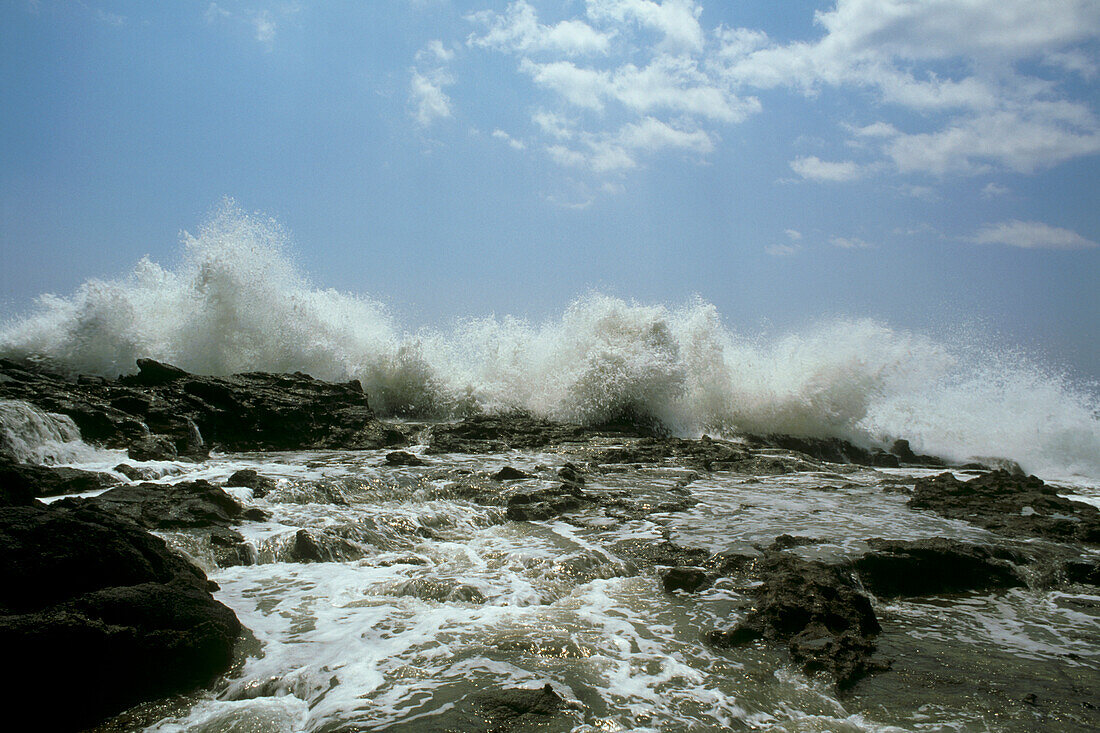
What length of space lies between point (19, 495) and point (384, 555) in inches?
99.4

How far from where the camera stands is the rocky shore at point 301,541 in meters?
2.94

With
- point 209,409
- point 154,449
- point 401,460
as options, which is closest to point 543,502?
point 401,460

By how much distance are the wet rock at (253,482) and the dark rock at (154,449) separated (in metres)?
1.87

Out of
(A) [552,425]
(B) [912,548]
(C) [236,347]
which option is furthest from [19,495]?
(C) [236,347]

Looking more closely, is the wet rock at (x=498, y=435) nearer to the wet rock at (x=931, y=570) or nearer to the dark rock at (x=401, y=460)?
the dark rock at (x=401, y=460)

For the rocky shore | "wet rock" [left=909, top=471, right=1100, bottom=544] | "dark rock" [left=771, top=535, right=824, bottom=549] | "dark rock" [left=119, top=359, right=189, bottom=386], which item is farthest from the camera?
"dark rock" [left=119, top=359, right=189, bottom=386]

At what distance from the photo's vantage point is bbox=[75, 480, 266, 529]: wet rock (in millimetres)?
5383

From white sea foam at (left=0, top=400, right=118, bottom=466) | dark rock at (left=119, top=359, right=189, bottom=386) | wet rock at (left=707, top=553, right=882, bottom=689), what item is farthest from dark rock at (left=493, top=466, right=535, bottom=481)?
dark rock at (left=119, top=359, right=189, bottom=386)

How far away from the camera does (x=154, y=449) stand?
8.55m

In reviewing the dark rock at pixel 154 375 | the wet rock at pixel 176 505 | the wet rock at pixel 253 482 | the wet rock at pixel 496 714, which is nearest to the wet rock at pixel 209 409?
the dark rock at pixel 154 375

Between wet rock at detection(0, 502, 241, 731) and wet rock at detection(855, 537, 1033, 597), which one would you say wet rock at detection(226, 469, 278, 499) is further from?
wet rock at detection(855, 537, 1033, 597)

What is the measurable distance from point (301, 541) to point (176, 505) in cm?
142

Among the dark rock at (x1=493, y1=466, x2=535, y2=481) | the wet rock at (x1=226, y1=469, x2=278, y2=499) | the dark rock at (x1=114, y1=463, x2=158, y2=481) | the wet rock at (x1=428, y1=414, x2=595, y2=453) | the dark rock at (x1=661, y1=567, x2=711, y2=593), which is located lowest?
the dark rock at (x1=661, y1=567, x2=711, y2=593)

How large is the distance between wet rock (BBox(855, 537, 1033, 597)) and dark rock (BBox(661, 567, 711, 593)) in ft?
4.17
